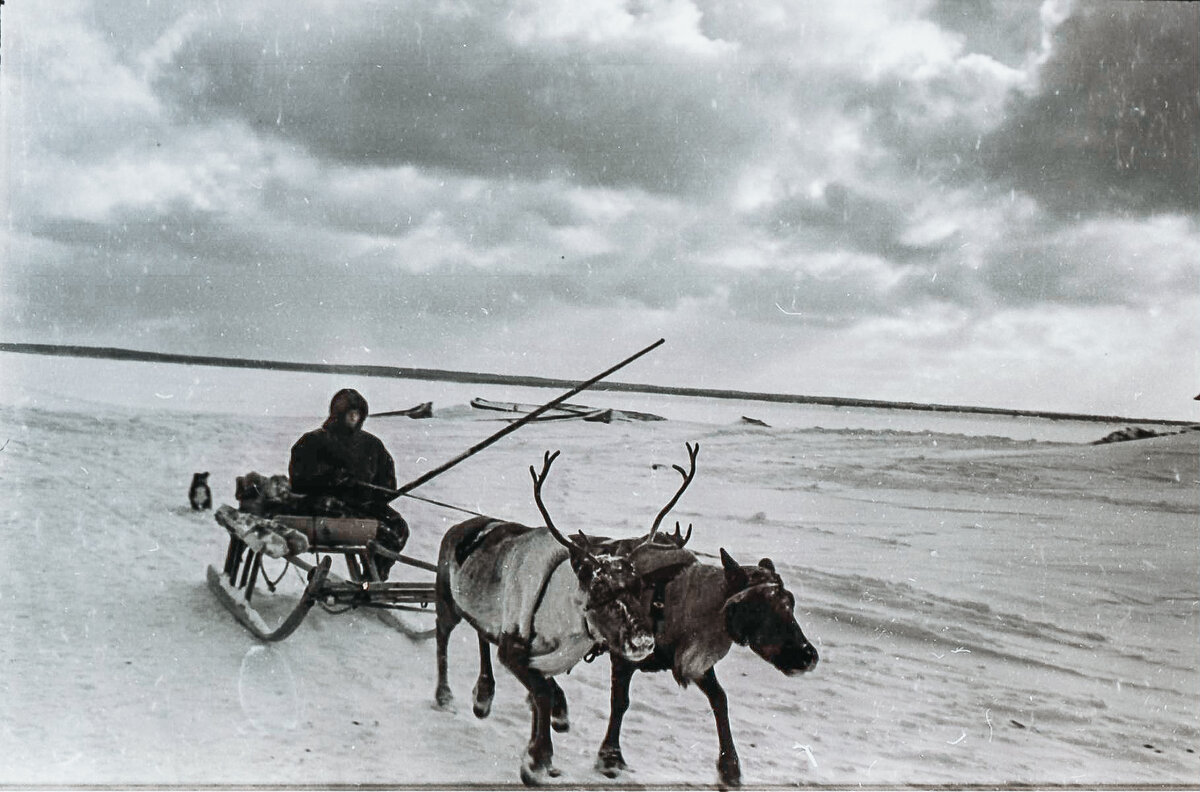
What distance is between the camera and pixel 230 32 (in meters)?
3.39

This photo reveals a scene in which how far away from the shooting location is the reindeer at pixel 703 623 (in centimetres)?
265

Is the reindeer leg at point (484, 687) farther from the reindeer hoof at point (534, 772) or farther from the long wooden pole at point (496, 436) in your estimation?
the long wooden pole at point (496, 436)

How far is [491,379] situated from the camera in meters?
3.50

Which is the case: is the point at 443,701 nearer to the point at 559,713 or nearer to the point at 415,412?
the point at 559,713

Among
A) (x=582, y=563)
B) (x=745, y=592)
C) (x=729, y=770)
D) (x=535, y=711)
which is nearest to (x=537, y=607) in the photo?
(x=582, y=563)

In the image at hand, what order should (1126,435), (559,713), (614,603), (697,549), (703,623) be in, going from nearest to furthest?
(614,603) < (703,623) < (559,713) < (697,549) < (1126,435)

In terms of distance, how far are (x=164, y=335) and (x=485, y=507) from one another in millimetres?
1220

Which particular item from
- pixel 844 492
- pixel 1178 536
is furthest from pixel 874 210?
pixel 1178 536

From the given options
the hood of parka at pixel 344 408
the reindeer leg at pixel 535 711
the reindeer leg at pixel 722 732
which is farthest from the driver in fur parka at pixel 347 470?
the reindeer leg at pixel 722 732

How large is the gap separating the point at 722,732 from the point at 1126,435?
203cm

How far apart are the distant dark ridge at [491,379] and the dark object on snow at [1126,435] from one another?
0.09ft

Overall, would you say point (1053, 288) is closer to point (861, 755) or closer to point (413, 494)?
point (861, 755)

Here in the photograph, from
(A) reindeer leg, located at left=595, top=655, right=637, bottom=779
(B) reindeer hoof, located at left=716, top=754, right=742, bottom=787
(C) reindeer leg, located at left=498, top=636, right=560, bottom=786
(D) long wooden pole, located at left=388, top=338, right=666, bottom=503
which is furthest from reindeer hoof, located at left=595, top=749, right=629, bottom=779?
(D) long wooden pole, located at left=388, top=338, right=666, bottom=503

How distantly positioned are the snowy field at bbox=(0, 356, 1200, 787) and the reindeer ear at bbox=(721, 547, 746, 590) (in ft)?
2.37
